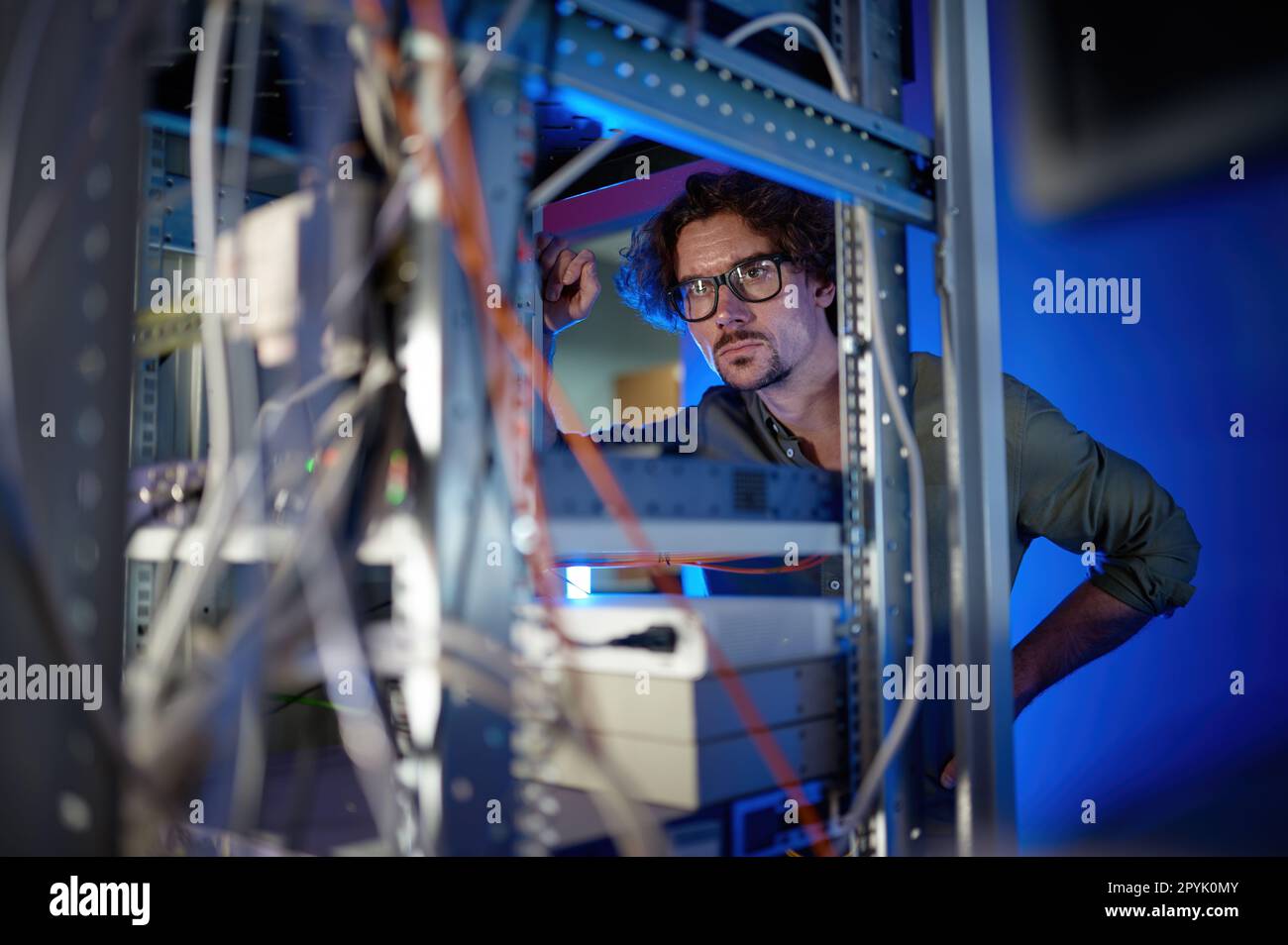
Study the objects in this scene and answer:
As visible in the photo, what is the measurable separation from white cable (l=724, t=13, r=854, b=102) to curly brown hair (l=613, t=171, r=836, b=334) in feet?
2.59

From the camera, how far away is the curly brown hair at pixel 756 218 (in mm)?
1977

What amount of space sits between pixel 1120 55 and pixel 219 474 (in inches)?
86.6

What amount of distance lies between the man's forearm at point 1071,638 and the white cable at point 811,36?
1273 mm

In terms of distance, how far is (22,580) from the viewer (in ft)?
1.90

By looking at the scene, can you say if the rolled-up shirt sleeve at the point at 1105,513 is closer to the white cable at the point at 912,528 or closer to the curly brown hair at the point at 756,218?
the curly brown hair at the point at 756,218

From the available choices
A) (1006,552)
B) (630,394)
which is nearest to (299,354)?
(1006,552)

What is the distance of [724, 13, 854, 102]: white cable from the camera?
93cm

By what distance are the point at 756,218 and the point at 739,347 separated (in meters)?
0.33

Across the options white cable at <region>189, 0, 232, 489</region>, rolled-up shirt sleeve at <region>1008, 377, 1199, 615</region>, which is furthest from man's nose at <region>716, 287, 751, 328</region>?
white cable at <region>189, 0, 232, 489</region>

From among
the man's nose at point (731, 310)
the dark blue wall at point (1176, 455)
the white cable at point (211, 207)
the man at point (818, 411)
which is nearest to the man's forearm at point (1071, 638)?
the man at point (818, 411)

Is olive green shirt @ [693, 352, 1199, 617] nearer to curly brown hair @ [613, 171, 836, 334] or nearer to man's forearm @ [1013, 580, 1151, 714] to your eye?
man's forearm @ [1013, 580, 1151, 714]

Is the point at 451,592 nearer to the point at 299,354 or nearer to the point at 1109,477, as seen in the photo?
the point at 299,354

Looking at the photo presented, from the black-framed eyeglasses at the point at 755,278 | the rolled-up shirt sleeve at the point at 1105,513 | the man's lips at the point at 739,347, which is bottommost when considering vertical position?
the rolled-up shirt sleeve at the point at 1105,513
